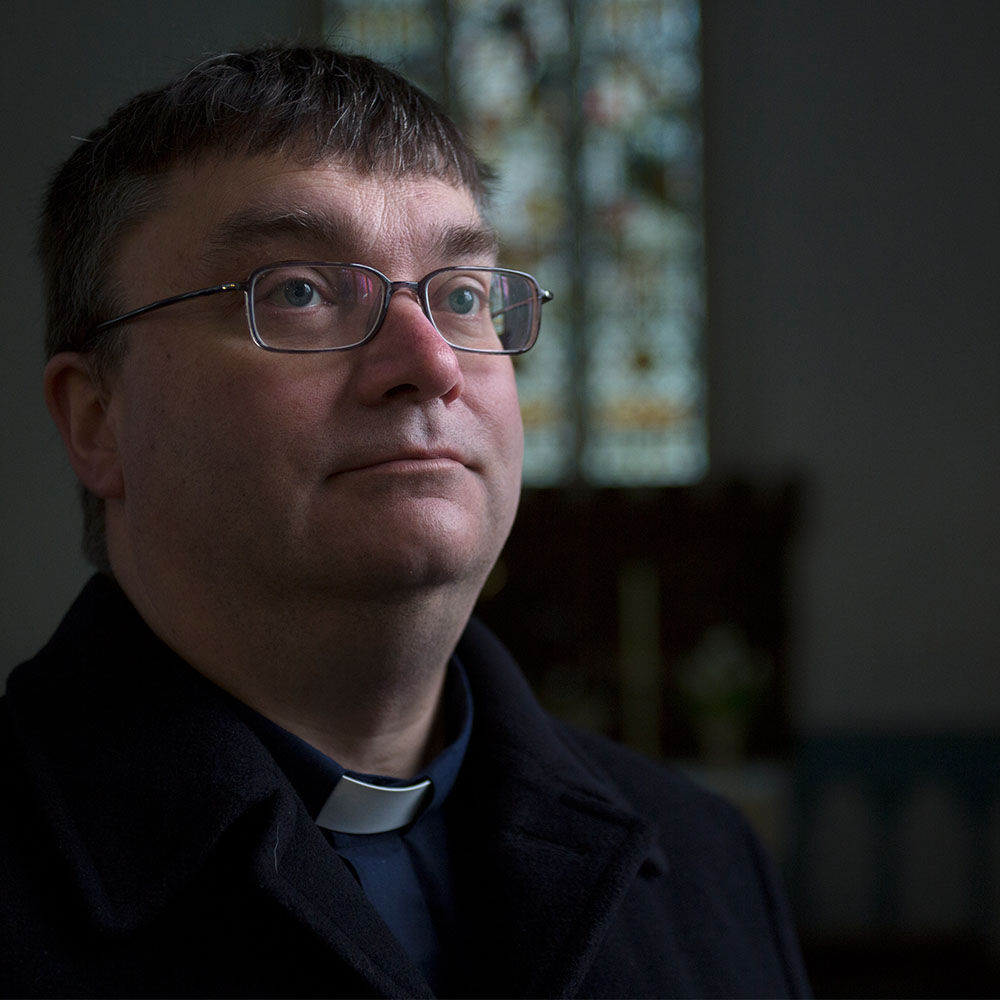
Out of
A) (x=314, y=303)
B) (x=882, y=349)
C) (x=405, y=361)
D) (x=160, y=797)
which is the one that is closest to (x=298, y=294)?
(x=314, y=303)

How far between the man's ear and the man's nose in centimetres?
29

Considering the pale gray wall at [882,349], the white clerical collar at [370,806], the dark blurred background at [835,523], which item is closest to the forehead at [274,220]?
the white clerical collar at [370,806]

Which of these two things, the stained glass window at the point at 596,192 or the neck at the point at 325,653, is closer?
the neck at the point at 325,653

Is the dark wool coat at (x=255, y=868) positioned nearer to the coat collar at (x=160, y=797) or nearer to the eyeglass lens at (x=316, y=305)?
the coat collar at (x=160, y=797)

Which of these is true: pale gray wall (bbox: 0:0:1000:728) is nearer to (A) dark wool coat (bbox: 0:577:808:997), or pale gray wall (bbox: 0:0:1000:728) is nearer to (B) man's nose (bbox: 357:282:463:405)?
(A) dark wool coat (bbox: 0:577:808:997)

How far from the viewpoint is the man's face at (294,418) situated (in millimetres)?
996

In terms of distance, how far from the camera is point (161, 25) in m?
1.33

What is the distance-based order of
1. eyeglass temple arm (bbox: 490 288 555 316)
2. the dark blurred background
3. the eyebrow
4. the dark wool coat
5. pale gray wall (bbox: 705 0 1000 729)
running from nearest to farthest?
1. the dark wool coat
2. the eyebrow
3. eyeglass temple arm (bbox: 490 288 555 316)
4. the dark blurred background
5. pale gray wall (bbox: 705 0 1000 729)

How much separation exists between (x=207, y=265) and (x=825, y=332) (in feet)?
16.1

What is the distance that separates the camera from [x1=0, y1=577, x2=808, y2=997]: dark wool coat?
0.94m

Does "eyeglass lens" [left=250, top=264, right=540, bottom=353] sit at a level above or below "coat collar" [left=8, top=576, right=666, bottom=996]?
above

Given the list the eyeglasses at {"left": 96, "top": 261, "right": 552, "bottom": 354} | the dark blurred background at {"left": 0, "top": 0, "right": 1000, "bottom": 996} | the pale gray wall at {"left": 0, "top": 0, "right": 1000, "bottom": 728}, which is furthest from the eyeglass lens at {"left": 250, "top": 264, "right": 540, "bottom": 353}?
the pale gray wall at {"left": 0, "top": 0, "right": 1000, "bottom": 728}

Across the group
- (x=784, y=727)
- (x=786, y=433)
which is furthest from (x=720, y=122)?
(x=784, y=727)

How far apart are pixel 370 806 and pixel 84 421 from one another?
49cm
